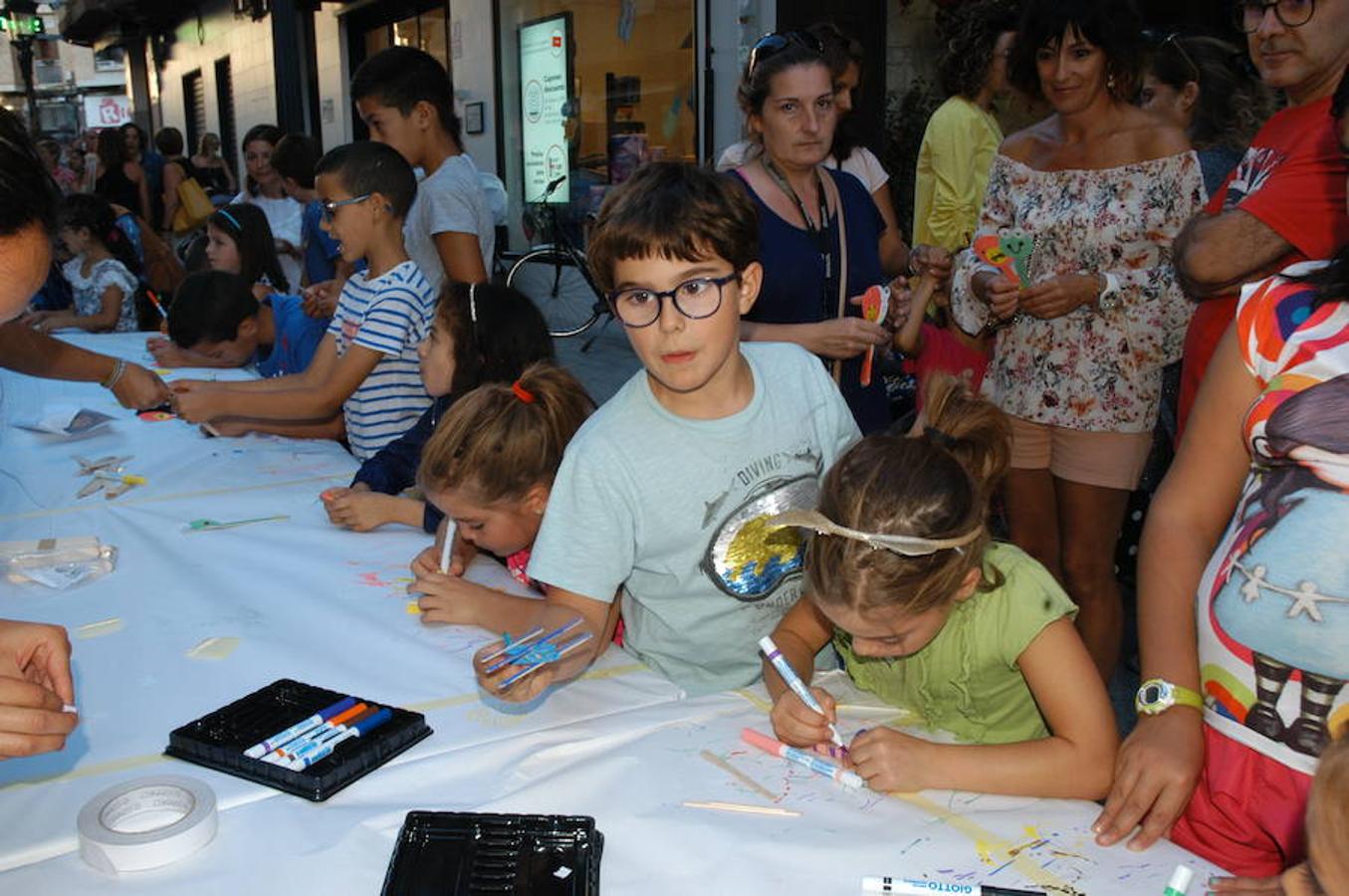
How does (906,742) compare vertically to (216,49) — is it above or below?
below

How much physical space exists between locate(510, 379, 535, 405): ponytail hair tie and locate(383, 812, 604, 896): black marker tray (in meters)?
0.91

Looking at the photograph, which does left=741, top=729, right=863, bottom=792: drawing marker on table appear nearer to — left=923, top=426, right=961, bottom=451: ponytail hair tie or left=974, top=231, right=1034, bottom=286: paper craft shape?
left=923, top=426, right=961, bottom=451: ponytail hair tie

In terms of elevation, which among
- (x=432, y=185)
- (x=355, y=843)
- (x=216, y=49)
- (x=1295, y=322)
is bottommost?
(x=355, y=843)

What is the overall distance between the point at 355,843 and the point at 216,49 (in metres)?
17.7

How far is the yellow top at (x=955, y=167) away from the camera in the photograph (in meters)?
4.01

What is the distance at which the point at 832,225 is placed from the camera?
2.55 metres

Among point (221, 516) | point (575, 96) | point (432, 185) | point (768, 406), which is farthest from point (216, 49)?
Answer: point (768, 406)

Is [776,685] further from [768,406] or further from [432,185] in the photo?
[432,185]

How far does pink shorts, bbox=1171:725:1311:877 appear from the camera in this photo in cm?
117

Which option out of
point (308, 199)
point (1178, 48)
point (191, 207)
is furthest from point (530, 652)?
point (191, 207)

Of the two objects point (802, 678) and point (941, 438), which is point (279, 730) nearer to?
point (802, 678)

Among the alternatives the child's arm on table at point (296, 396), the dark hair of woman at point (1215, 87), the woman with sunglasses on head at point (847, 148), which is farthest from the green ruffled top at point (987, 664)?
the dark hair of woman at point (1215, 87)

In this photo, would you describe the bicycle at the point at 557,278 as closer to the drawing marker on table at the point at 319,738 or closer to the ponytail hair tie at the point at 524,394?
the ponytail hair tie at the point at 524,394

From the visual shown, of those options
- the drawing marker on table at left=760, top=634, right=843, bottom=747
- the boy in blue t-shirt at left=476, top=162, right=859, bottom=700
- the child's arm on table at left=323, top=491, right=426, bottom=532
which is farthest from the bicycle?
the drawing marker on table at left=760, top=634, right=843, bottom=747
